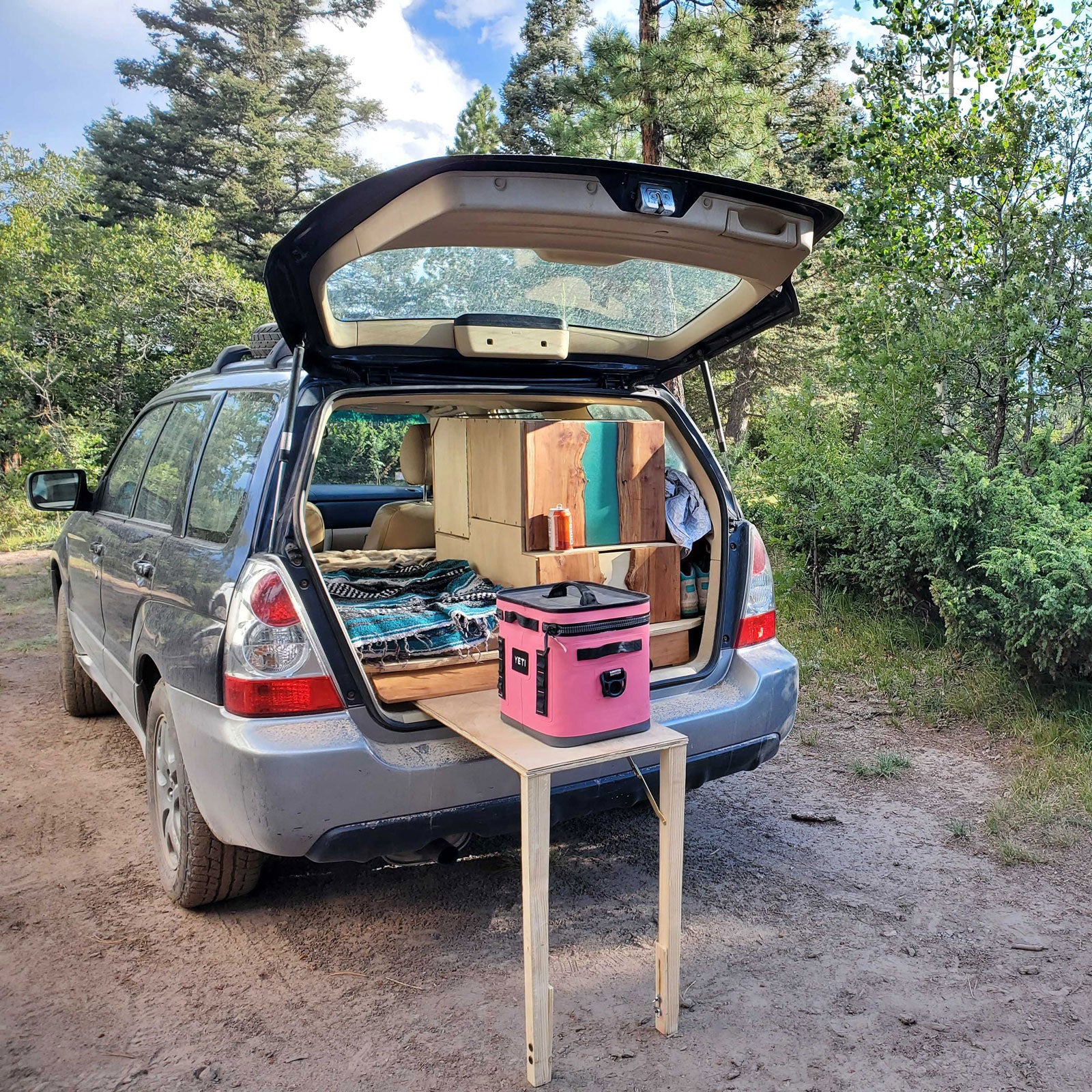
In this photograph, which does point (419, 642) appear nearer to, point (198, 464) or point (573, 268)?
point (198, 464)

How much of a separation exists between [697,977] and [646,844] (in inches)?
33.4

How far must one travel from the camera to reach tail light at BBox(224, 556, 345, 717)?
7.93ft

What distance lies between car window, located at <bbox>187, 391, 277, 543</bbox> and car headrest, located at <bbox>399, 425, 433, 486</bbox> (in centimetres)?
147

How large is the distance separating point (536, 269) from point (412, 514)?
2.23m

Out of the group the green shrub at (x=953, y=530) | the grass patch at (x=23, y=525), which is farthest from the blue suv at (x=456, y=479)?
the grass patch at (x=23, y=525)

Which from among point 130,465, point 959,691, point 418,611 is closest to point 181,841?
point 418,611

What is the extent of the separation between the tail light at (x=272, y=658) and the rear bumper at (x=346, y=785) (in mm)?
42

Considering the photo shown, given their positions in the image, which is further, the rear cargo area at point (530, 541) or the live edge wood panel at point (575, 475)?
the live edge wood panel at point (575, 475)

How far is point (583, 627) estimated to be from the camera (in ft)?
7.55

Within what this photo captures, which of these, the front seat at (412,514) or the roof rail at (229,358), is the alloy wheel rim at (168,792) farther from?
the front seat at (412,514)

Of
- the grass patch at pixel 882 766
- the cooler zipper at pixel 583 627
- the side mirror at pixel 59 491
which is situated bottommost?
the grass patch at pixel 882 766

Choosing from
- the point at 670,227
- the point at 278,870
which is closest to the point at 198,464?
the point at 278,870

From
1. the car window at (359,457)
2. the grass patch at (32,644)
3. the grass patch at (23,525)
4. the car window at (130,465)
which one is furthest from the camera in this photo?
the grass patch at (23,525)

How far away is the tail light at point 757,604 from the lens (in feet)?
10.5
